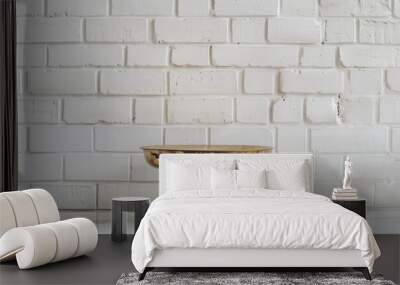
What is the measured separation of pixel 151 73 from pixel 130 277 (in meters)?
2.87

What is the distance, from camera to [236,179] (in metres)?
6.25

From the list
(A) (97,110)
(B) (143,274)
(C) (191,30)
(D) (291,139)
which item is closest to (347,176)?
(D) (291,139)

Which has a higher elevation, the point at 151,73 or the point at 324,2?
the point at 324,2

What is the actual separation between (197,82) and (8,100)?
192 centimetres

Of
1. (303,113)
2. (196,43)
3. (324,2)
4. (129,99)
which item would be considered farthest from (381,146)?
(129,99)

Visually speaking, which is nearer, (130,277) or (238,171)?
(130,277)

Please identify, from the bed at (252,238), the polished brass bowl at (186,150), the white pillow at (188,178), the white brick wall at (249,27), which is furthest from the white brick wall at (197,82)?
the bed at (252,238)

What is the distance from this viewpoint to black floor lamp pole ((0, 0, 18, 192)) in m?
6.56

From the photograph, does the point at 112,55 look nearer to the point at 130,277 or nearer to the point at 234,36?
the point at 234,36

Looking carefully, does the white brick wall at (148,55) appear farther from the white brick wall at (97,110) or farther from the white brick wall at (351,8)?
the white brick wall at (351,8)

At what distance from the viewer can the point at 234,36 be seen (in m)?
7.22

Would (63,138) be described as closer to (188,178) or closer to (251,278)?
(188,178)

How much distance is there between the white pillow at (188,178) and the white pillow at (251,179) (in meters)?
0.29

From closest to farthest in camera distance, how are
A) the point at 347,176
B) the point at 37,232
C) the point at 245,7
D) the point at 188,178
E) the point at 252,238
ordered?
the point at 252,238, the point at 37,232, the point at 188,178, the point at 347,176, the point at 245,7
